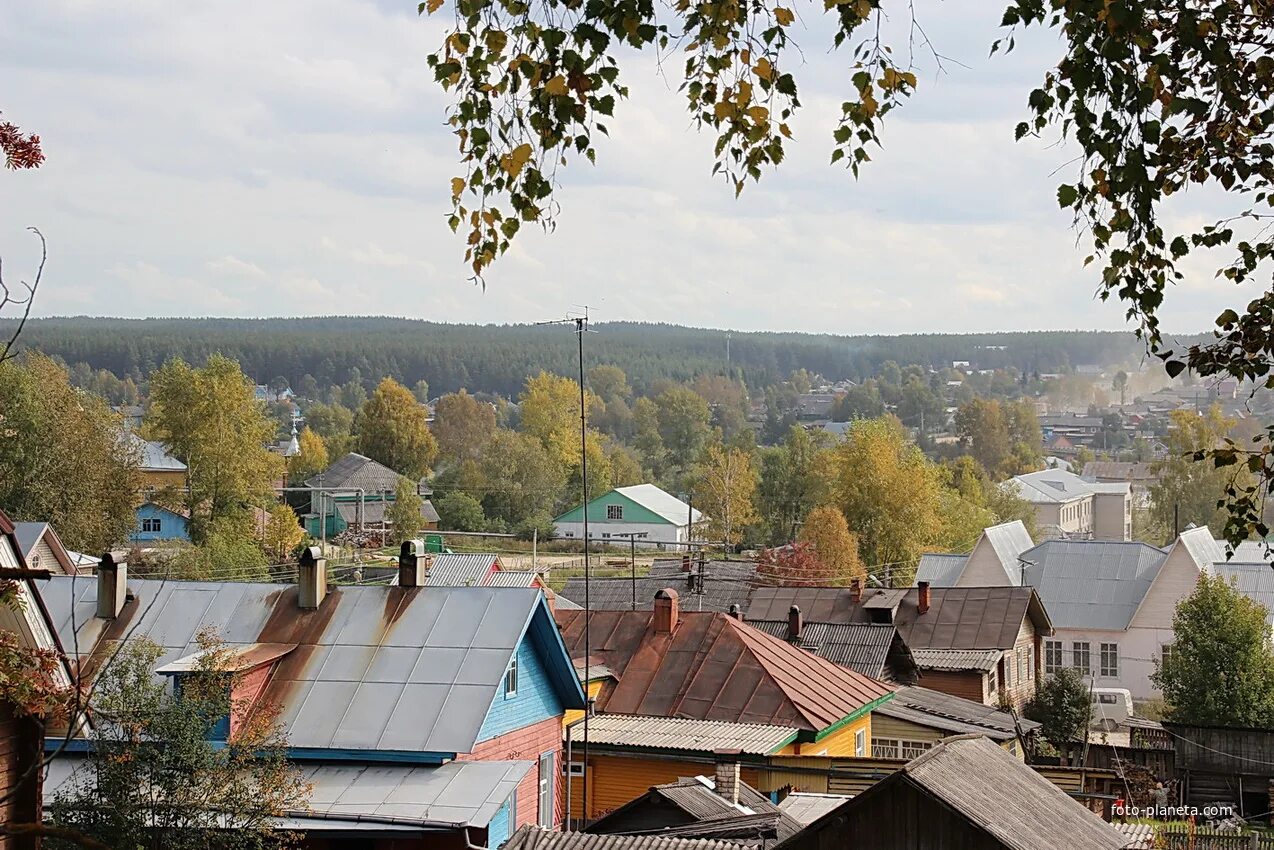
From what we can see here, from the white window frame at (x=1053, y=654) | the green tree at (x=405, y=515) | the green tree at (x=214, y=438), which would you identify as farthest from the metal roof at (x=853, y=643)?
the green tree at (x=405, y=515)

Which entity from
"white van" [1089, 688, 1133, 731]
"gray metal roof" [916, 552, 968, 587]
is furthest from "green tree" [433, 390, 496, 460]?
"white van" [1089, 688, 1133, 731]

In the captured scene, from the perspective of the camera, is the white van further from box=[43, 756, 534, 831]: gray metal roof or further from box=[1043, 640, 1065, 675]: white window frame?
box=[43, 756, 534, 831]: gray metal roof

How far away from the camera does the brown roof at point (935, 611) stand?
3381 cm

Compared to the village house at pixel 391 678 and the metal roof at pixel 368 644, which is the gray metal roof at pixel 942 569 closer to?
the village house at pixel 391 678

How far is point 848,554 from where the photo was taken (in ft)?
186

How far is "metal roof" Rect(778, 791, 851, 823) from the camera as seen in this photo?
1496cm

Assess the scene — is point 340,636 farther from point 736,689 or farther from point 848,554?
point 848,554

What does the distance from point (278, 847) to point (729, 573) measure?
3628 cm

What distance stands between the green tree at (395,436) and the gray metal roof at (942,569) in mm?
52174

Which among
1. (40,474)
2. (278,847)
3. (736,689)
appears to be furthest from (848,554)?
(278,847)

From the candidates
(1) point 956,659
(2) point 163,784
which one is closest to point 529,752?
(2) point 163,784

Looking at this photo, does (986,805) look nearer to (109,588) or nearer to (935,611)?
(109,588)

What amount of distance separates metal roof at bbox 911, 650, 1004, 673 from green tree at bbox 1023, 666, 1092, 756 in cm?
145

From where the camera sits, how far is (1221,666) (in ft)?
106
